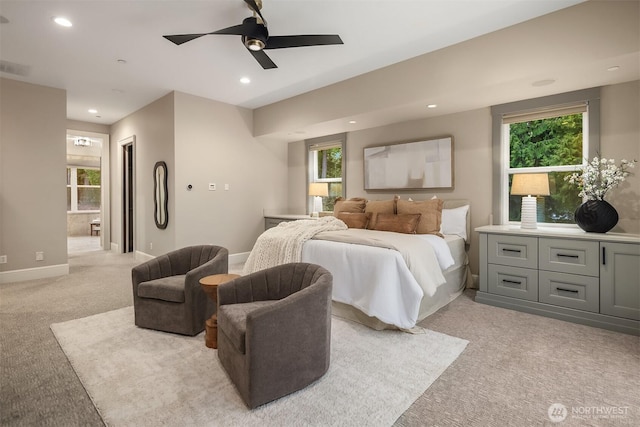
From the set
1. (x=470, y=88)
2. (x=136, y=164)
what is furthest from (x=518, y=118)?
(x=136, y=164)

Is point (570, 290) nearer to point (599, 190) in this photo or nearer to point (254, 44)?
point (599, 190)

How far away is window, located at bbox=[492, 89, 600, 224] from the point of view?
11.3ft

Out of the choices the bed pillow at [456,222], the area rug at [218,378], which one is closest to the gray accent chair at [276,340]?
the area rug at [218,378]

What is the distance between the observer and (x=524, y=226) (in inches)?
138

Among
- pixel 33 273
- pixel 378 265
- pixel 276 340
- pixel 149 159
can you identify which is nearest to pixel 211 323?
pixel 276 340

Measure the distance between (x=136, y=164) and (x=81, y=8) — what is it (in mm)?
3656

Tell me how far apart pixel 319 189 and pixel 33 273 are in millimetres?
4493

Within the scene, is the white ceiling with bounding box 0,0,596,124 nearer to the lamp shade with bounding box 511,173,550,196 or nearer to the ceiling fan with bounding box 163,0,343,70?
the ceiling fan with bounding box 163,0,343,70

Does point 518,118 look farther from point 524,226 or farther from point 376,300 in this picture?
point 376,300

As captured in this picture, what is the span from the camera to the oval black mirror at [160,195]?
5148 millimetres

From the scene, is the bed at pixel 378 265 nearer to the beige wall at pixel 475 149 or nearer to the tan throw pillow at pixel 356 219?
the tan throw pillow at pixel 356 219

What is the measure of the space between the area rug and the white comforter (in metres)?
0.24

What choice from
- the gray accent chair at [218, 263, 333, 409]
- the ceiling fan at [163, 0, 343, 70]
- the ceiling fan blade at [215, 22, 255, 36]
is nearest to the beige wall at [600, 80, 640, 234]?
the ceiling fan at [163, 0, 343, 70]

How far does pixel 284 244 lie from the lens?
3.58 m
